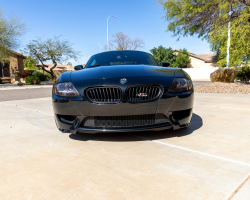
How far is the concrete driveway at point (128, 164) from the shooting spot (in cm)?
165

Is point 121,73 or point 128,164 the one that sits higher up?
point 121,73

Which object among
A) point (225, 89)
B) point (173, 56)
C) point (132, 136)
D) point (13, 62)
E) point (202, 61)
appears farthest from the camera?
point (202, 61)

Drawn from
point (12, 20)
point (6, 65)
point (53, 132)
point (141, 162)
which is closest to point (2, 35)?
point (12, 20)

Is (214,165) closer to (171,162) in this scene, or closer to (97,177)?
(171,162)

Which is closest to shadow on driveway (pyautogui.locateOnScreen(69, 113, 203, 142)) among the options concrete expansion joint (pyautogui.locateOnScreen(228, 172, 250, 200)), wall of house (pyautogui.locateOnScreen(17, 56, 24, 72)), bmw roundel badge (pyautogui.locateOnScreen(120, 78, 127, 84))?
bmw roundel badge (pyautogui.locateOnScreen(120, 78, 127, 84))

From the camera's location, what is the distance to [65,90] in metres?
2.72

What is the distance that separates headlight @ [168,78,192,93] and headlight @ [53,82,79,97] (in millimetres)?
1202

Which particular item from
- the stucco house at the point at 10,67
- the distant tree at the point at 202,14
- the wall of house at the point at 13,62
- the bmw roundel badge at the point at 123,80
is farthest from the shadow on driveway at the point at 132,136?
the wall of house at the point at 13,62

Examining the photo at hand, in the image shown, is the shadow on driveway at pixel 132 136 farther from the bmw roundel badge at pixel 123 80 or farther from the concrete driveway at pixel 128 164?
the bmw roundel badge at pixel 123 80

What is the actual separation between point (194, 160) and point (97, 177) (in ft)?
3.30

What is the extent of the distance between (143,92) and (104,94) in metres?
0.48

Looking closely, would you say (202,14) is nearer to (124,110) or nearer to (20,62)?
(124,110)

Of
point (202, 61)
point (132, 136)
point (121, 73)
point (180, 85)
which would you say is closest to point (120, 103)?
point (121, 73)

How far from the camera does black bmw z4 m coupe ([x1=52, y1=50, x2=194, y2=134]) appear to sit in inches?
100
